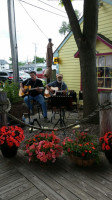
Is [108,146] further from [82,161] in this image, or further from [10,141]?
[10,141]

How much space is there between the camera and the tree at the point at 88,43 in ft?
13.8

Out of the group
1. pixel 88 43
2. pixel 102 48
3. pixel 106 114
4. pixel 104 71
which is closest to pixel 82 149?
pixel 106 114

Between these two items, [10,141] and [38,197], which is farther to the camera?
[10,141]

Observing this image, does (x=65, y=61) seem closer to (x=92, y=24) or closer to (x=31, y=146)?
(x=92, y=24)

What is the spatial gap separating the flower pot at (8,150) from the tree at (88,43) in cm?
249

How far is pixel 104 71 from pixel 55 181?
5.83 m

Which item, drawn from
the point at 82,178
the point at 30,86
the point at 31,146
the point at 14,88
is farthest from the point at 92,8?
the point at 14,88

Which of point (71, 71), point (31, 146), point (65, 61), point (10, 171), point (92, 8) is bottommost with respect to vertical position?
point (10, 171)

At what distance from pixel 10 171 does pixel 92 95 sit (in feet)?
9.65

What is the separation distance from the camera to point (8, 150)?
8.93ft

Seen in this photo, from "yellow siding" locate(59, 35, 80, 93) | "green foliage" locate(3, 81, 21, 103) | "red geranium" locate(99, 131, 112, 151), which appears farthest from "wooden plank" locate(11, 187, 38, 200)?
"yellow siding" locate(59, 35, 80, 93)

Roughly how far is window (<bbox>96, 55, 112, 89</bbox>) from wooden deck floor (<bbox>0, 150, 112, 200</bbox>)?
16.1ft

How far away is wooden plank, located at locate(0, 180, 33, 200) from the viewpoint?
75.0 inches

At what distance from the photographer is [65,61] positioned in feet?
27.6
